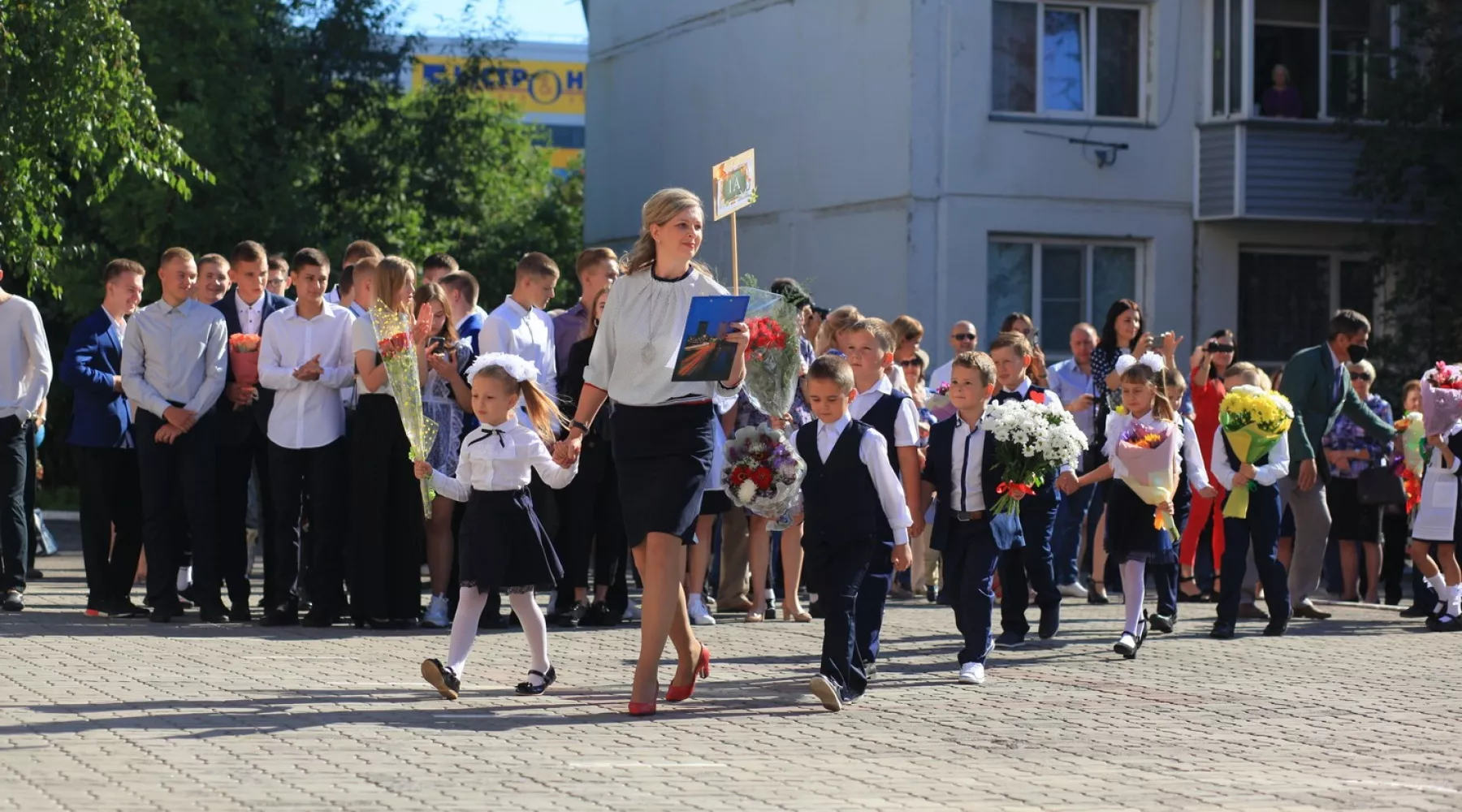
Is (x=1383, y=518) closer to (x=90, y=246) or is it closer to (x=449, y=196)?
(x=90, y=246)

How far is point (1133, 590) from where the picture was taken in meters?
12.0

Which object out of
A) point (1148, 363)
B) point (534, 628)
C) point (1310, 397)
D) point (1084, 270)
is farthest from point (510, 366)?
point (1084, 270)

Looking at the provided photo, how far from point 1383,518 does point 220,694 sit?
36.8ft

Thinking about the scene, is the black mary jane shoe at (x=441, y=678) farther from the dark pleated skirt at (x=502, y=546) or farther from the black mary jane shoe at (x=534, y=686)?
the dark pleated skirt at (x=502, y=546)

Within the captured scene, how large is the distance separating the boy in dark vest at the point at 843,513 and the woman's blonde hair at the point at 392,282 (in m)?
2.87

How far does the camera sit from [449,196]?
3456cm

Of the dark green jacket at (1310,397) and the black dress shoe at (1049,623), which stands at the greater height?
the dark green jacket at (1310,397)

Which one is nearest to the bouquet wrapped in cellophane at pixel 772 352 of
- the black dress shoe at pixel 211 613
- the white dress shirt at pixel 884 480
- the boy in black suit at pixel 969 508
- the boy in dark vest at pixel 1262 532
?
the white dress shirt at pixel 884 480

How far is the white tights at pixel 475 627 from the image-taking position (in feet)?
30.5

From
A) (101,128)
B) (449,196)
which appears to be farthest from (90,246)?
(449,196)

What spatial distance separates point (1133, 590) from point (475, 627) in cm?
437

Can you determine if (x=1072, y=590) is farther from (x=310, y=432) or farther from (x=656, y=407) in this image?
(x=656, y=407)

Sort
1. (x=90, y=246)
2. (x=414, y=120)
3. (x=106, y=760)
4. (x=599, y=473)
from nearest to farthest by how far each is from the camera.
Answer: (x=106, y=760)
(x=599, y=473)
(x=90, y=246)
(x=414, y=120)

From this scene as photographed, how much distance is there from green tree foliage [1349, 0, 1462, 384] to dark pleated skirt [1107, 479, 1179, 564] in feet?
46.5
